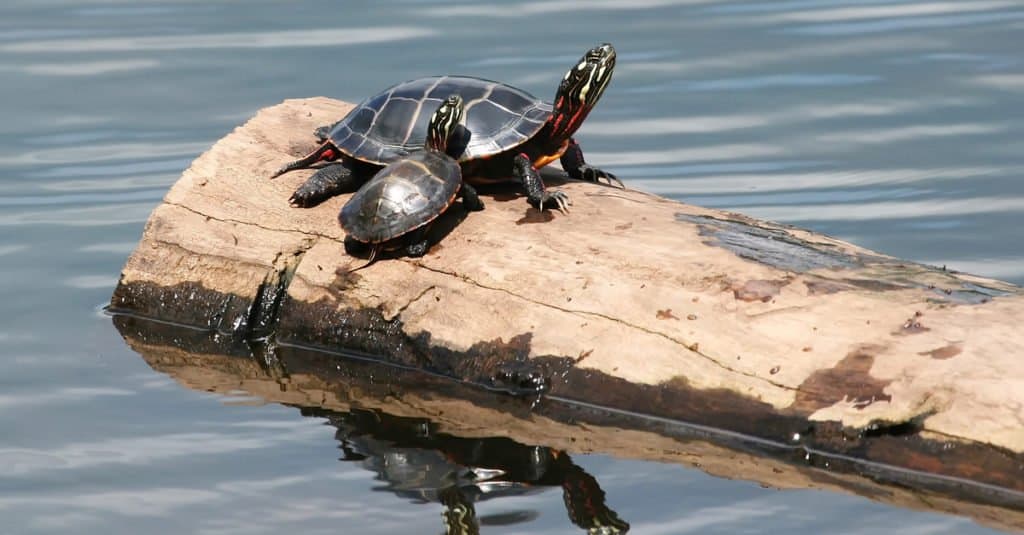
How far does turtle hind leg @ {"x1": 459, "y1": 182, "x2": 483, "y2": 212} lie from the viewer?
6363mm

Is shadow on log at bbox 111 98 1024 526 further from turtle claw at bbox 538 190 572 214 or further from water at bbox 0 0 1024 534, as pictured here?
water at bbox 0 0 1024 534

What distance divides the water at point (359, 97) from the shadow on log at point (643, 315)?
26 cm

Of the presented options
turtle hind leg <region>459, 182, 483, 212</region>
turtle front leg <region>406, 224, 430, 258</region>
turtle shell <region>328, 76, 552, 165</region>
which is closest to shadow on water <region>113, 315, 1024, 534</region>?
turtle front leg <region>406, 224, 430, 258</region>

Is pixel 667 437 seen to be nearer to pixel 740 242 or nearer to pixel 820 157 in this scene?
pixel 740 242

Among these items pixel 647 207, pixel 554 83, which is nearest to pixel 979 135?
pixel 554 83

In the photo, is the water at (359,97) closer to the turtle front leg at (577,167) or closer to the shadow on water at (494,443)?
the shadow on water at (494,443)

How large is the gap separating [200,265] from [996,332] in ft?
11.1

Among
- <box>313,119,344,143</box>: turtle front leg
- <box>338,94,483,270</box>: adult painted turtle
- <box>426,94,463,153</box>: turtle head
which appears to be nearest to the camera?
<box>338,94,483,270</box>: adult painted turtle

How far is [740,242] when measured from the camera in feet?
19.4

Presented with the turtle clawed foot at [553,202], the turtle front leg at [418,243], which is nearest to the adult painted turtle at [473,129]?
the turtle clawed foot at [553,202]

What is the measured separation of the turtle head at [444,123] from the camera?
645 cm

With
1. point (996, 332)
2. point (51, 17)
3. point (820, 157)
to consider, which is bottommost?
point (996, 332)

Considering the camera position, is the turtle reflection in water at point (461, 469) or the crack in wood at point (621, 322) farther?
the crack in wood at point (621, 322)

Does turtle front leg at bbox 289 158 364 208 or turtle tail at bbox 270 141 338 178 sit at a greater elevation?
turtle tail at bbox 270 141 338 178
